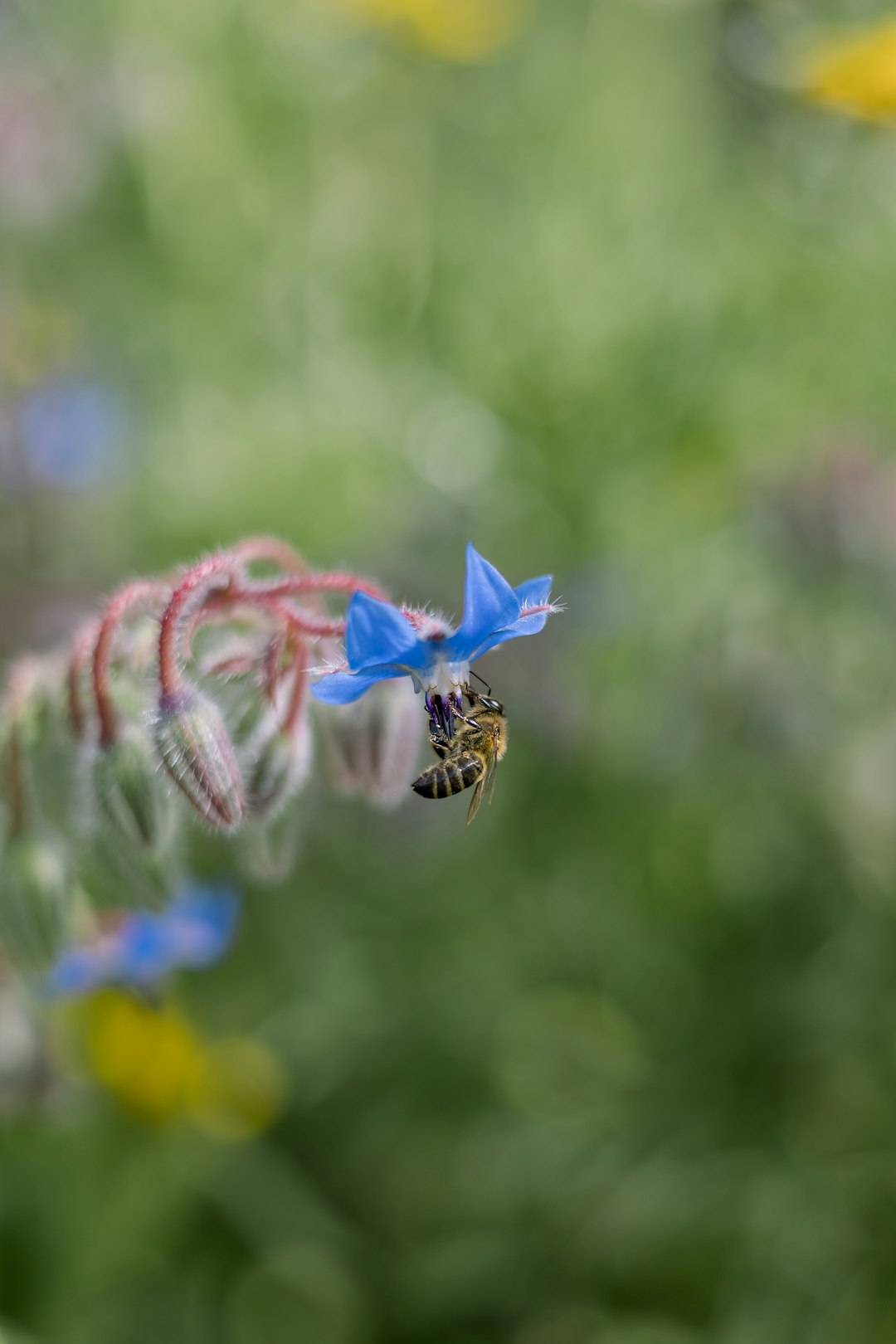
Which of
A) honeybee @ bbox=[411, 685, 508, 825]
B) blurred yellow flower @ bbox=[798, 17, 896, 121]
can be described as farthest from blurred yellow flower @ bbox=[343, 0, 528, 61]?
honeybee @ bbox=[411, 685, 508, 825]

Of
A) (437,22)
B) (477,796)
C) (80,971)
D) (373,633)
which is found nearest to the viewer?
(373,633)

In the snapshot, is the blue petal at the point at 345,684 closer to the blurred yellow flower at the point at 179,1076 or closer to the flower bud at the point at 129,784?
the flower bud at the point at 129,784

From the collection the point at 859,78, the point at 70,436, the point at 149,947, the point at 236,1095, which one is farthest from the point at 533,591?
the point at 859,78

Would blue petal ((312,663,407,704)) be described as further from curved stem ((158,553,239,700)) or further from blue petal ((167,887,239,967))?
blue petal ((167,887,239,967))

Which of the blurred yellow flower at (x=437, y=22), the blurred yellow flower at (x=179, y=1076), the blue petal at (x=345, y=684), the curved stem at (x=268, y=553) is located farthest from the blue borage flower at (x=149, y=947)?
the blurred yellow flower at (x=437, y=22)

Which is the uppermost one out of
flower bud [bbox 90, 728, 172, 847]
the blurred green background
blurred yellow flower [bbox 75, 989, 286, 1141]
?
the blurred green background

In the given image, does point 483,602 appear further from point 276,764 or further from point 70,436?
point 70,436
